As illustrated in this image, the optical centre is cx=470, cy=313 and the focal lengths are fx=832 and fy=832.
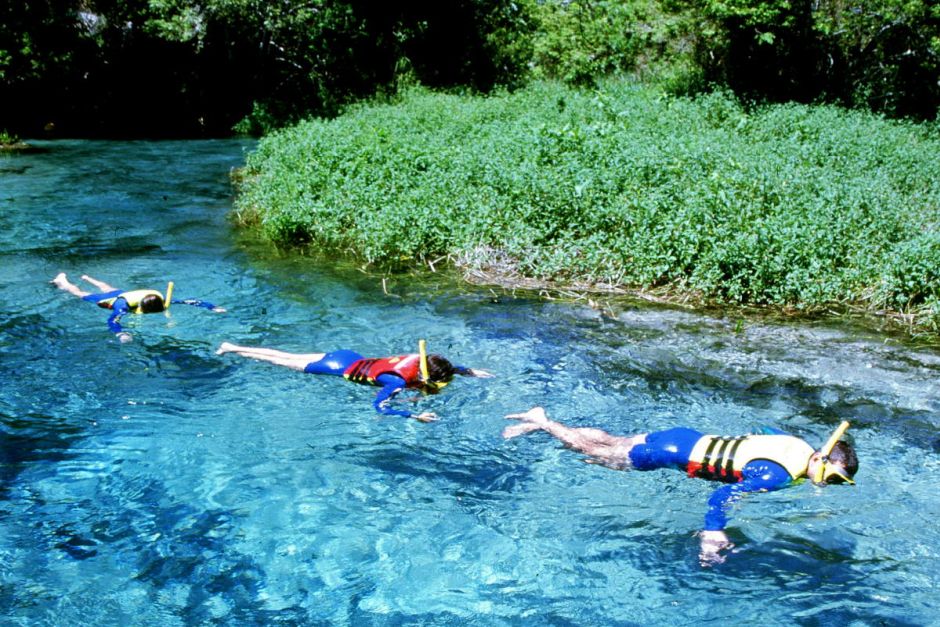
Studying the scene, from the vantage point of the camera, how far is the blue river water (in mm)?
4961

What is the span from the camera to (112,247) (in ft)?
42.3

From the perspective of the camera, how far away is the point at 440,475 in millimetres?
6203

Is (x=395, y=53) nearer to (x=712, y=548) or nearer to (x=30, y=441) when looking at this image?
(x=30, y=441)

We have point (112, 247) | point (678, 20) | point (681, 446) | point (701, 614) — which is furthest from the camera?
point (678, 20)

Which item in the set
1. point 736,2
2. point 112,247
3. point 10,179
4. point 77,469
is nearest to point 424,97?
point 736,2

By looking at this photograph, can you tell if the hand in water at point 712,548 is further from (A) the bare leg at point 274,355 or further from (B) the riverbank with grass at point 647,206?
(B) the riverbank with grass at point 647,206

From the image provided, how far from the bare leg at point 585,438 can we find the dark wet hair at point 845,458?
4.41ft

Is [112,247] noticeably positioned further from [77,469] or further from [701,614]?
[701,614]

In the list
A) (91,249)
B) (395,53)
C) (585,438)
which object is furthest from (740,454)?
(395,53)

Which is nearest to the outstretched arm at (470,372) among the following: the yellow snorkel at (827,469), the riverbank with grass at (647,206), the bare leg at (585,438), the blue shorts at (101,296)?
the bare leg at (585,438)

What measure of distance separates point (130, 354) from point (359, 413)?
281cm

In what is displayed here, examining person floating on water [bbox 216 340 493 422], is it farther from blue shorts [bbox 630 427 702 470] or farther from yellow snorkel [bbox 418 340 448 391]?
blue shorts [bbox 630 427 702 470]

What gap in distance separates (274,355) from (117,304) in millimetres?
2298

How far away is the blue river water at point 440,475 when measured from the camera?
16.3 feet
